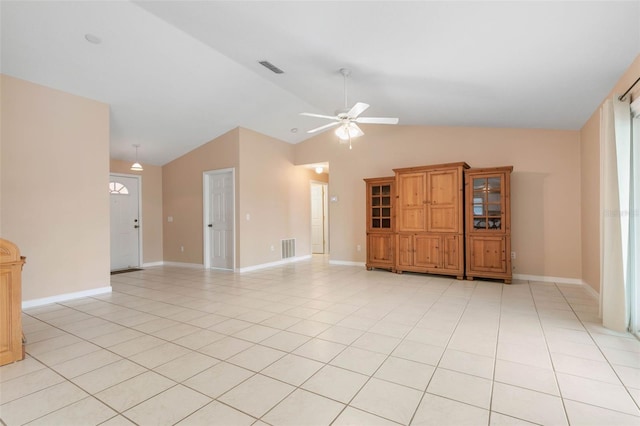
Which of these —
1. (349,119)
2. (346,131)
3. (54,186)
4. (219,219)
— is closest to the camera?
(349,119)

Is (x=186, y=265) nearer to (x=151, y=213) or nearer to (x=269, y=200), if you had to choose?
(x=151, y=213)

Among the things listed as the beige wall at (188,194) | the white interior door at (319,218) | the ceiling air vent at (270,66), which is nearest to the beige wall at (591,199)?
the ceiling air vent at (270,66)

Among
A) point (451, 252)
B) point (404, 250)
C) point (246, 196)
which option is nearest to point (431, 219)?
point (451, 252)

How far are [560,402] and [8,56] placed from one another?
6076 mm

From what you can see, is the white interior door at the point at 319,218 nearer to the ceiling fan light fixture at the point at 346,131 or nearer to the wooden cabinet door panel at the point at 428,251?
the wooden cabinet door panel at the point at 428,251

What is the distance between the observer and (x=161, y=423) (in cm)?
173

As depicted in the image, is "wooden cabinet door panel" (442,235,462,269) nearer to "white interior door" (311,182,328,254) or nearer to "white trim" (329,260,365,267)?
"white trim" (329,260,365,267)

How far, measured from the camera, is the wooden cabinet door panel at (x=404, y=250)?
232 inches

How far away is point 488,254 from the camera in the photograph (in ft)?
17.1

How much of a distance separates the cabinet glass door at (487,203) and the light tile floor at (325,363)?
4.41ft

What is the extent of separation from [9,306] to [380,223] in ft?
18.1

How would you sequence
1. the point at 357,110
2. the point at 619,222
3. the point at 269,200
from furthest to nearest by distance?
1. the point at 269,200
2. the point at 357,110
3. the point at 619,222

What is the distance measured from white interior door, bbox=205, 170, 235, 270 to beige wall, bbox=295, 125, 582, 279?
→ 11.0ft

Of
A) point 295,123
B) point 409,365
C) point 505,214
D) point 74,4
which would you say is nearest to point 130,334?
point 409,365
